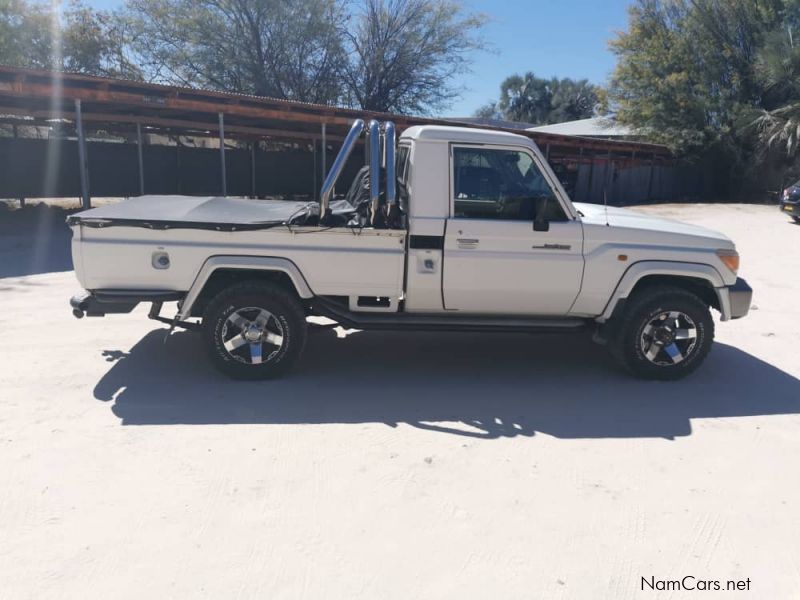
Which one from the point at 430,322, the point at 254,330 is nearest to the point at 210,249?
the point at 254,330

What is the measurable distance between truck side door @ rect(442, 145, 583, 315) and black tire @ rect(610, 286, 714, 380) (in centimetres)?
59

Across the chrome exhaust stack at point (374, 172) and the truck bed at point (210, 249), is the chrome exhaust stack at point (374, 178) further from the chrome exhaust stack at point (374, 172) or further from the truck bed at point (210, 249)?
the truck bed at point (210, 249)

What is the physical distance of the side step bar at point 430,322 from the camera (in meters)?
5.02

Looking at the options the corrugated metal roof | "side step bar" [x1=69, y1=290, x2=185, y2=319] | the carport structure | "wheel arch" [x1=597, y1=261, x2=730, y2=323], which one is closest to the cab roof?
"wheel arch" [x1=597, y1=261, x2=730, y2=323]

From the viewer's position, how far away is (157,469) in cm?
363

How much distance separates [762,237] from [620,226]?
1244cm

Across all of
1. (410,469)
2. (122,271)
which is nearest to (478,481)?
(410,469)

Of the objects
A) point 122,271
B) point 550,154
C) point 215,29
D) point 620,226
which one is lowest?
point 122,271

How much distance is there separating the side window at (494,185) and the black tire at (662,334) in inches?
42.8

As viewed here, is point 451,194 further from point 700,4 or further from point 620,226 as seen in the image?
point 700,4

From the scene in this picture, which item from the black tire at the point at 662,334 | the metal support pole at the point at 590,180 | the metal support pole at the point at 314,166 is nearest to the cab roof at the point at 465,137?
the black tire at the point at 662,334

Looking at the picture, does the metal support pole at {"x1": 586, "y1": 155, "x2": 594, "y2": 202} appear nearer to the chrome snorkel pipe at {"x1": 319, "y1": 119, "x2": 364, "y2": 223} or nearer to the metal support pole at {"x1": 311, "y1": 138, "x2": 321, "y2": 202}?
the metal support pole at {"x1": 311, "y1": 138, "x2": 321, "y2": 202}

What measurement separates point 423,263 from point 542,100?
216 ft

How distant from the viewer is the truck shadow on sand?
442 cm
